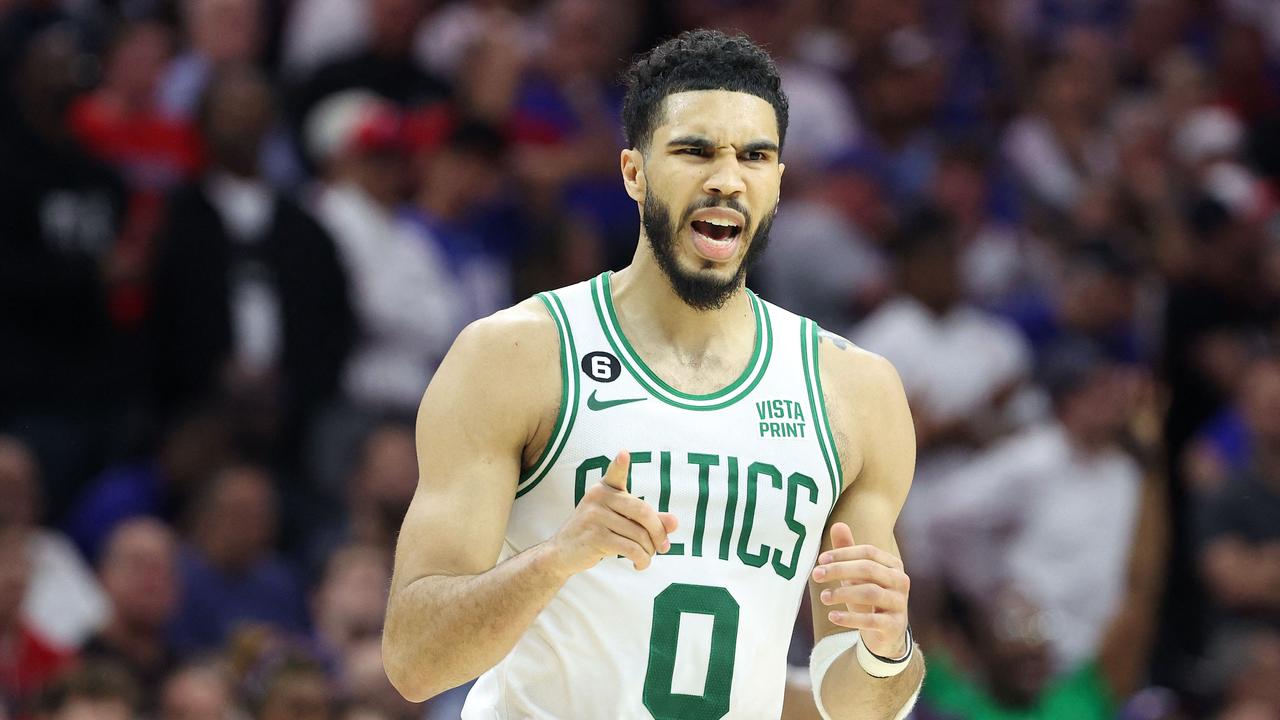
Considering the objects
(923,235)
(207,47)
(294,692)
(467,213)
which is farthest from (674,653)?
(207,47)

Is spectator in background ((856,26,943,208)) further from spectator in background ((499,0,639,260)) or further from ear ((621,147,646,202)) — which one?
ear ((621,147,646,202))

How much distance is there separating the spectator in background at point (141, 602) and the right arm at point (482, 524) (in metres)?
4.25

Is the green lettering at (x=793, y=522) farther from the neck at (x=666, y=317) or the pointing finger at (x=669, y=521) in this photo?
the pointing finger at (x=669, y=521)

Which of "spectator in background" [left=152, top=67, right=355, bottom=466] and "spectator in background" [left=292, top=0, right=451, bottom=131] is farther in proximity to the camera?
"spectator in background" [left=292, top=0, right=451, bottom=131]

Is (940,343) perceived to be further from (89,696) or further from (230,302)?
(89,696)

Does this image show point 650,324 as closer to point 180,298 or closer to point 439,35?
point 180,298

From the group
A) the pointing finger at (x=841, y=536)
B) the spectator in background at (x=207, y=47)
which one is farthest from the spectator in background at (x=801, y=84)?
the pointing finger at (x=841, y=536)

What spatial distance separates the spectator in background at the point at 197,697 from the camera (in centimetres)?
783

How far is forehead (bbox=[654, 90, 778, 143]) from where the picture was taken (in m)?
4.82

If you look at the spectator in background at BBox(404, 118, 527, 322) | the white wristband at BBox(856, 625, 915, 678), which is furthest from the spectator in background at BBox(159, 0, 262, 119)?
the white wristband at BBox(856, 625, 915, 678)

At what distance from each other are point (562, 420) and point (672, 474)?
0.30m

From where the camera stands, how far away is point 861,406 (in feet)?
16.6

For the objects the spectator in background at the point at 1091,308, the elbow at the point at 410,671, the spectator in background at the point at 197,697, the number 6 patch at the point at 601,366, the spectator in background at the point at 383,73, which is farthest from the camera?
the spectator in background at the point at 1091,308

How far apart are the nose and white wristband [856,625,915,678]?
1178 millimetres
